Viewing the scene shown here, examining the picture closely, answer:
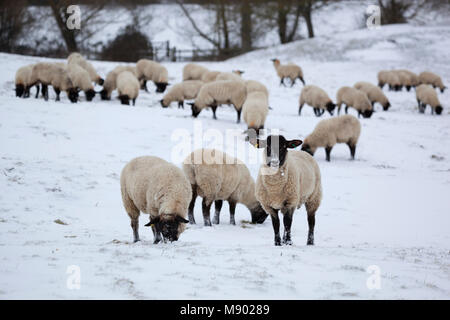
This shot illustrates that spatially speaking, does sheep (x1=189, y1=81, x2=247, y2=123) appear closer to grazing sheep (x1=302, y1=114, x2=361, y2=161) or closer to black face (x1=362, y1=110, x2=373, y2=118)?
grazing sheep (x1=302, y1=114, x2=361, y2=161)

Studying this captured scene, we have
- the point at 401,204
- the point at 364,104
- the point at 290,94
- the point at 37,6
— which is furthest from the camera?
the point at 37,6

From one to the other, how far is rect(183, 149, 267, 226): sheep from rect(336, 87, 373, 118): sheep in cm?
1274

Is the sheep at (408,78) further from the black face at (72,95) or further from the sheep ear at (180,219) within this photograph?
the sheep ear at (180,219)

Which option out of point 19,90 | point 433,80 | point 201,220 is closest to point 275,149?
point 201,220

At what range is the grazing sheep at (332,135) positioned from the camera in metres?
14.7

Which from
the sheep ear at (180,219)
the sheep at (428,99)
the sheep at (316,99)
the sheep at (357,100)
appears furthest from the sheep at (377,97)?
the sheep ear at (180,219)

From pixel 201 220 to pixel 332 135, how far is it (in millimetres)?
6843

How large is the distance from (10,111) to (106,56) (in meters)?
23.9

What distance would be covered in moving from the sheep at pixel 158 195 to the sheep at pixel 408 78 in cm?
2362

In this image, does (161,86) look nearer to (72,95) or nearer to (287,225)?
(72,95)

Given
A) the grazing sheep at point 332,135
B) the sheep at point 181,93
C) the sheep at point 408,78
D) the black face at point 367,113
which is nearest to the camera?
the grazing sheep at point 332,135
